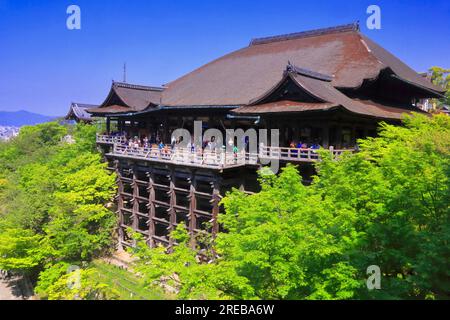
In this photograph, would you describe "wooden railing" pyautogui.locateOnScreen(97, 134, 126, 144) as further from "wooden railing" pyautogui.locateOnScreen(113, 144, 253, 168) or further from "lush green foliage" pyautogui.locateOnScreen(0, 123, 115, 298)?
"wooden railing" pyautogui.locateOnScreen(113, 144, 253, 168)

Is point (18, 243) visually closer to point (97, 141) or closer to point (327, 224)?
point (97, 141)

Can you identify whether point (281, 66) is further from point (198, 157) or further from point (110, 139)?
point (110, 139)

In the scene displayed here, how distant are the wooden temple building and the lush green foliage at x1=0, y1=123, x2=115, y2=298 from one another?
82.5 inches

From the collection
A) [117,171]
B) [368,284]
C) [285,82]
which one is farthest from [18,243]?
[368,284]

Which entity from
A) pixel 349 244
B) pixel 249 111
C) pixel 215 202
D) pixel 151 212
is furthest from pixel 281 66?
pixel 349 244

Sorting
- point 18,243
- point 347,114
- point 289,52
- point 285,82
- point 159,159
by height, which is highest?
point 289,52

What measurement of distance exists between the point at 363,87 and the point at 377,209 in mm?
13677

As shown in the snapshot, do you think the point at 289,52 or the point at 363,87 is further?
the point at 289,52

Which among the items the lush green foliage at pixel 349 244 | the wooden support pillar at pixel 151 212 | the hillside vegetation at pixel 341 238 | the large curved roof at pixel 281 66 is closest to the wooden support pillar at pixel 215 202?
the hillside vegetation at pixel 341 238

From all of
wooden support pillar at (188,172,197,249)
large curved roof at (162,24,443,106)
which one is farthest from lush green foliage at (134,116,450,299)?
large curved roof at (162,24,443,106)

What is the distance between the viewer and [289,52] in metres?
30.0

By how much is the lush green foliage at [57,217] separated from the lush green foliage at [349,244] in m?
10.5

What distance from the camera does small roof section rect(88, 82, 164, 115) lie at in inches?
1225
